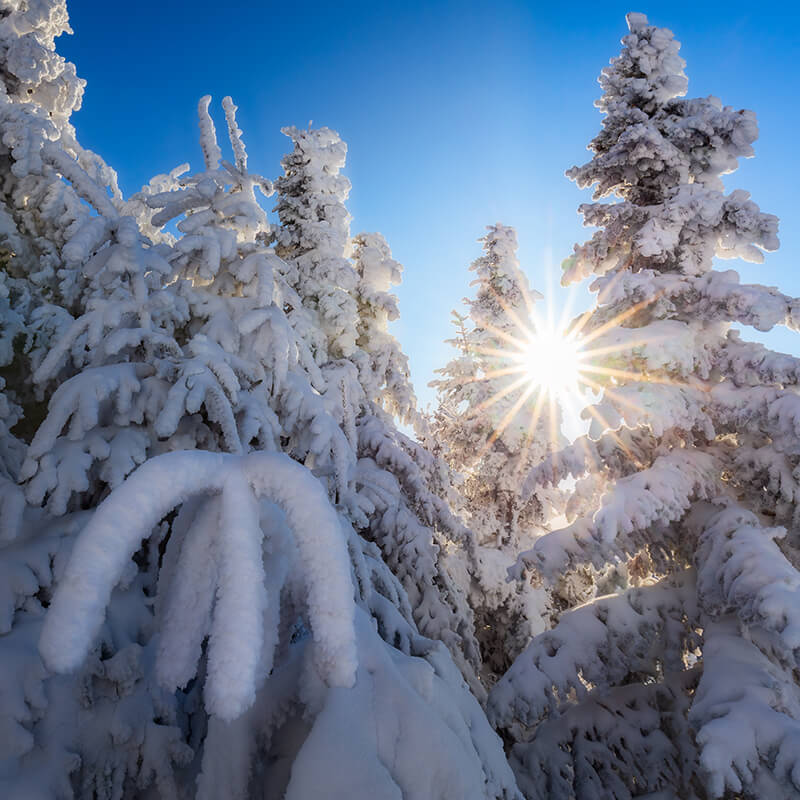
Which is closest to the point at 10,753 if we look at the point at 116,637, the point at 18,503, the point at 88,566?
the point at 116,637

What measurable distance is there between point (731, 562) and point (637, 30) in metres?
10.4

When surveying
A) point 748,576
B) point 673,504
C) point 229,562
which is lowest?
point 229,562

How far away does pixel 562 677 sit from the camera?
21.2 ft

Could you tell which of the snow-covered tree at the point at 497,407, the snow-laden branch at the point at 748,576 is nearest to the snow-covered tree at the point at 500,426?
the snow-covered tree at the point at 497,407

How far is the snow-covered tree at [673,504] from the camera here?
584 cm

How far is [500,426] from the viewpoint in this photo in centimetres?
1770

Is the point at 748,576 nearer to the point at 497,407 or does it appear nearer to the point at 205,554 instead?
the point at 205,554

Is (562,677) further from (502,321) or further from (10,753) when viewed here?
(502,321)

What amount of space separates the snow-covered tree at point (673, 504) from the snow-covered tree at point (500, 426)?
720 cm

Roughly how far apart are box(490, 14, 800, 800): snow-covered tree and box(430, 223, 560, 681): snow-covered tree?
284 inches

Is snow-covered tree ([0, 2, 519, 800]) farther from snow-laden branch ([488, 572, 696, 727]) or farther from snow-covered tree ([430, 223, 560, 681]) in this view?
snow-covered tree ([430, 223, 560, 681])

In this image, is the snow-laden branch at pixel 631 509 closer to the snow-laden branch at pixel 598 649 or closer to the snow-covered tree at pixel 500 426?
the snow-laden branch at pixel 598 649

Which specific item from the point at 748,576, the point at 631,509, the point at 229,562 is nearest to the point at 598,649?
the point at 631,509

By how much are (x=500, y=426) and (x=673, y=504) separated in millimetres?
11492
